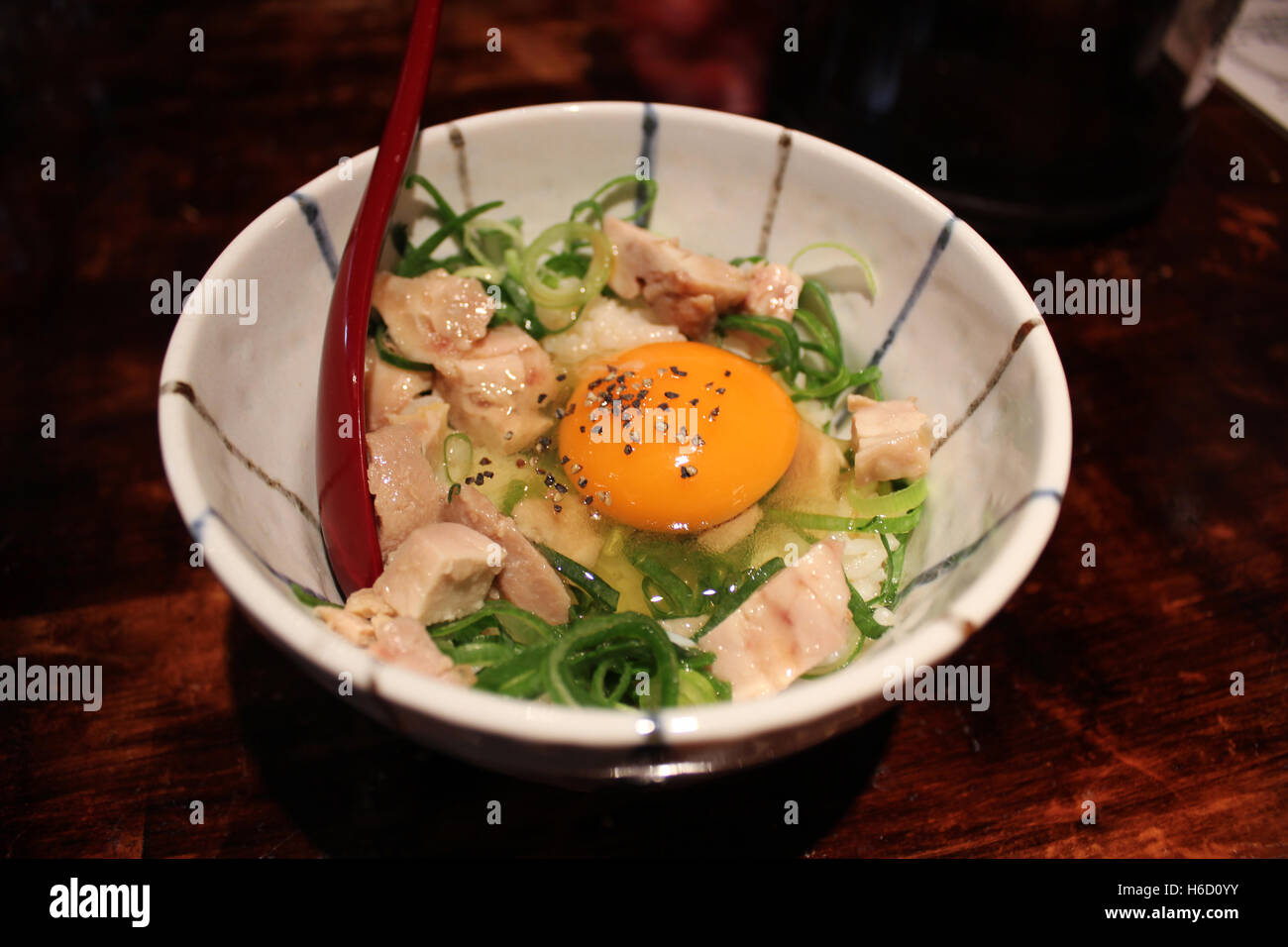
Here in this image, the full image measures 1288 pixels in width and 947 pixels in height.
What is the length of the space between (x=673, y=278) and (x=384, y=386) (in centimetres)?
69

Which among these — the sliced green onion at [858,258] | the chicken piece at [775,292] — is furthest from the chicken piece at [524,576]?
the sliced green onion at [858,258]

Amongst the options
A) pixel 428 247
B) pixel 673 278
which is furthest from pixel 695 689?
pixel 428 247

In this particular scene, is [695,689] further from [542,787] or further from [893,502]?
[893,502]

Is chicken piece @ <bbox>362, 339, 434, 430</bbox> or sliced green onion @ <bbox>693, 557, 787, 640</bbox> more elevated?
chicken piece @ <bbox>362, 339, 434, 430</bbox>

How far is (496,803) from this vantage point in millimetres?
1527

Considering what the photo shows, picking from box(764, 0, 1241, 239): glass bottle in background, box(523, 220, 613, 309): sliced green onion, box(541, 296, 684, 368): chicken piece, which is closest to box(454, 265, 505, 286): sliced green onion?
box(523, 220, 613, 309): sliced green onion

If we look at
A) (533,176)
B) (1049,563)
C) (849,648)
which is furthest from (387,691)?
(1049,563)

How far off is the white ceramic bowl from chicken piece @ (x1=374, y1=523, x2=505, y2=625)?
183 millimetres

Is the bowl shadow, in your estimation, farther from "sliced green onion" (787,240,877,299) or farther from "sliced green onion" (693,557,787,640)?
"sliced green onion" (787,240,877,299)

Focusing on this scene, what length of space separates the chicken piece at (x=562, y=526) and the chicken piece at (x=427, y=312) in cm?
39

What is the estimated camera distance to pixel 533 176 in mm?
2006

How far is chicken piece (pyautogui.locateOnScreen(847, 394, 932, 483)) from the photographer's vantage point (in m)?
1.66

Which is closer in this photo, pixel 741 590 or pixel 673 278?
pixel 741 590
